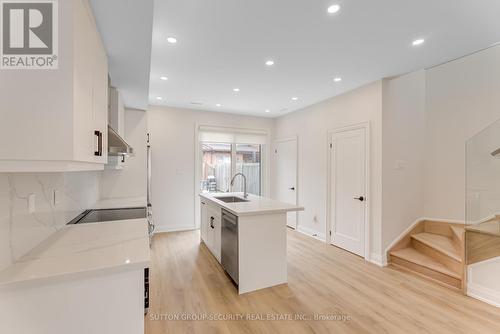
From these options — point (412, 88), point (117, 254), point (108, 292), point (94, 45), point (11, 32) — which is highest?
point (412, 88)

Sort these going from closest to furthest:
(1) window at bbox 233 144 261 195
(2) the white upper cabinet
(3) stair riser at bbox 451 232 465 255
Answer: (2) the white upper cabinet < (3) stair riser at bbox 451 232 465 255 < (1) window at bbox 233 144 261 195

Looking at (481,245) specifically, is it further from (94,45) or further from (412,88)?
(94,45)

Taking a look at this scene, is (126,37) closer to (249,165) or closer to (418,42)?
(418,42)

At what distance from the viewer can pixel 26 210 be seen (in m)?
1.27

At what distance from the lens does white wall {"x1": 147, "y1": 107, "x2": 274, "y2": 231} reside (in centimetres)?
464

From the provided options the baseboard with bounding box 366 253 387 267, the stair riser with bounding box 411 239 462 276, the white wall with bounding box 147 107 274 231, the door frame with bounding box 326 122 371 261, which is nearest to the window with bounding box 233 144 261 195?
the white wall with bounding box 147 107 274 231

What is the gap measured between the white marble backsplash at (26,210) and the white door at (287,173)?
400 centimetres

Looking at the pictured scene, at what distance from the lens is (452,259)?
8.99 feet

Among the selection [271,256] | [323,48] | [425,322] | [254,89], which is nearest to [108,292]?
[271,256]

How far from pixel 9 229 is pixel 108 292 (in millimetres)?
586

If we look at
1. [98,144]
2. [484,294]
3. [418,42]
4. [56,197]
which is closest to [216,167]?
[56,197]

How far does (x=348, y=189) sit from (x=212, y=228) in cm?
229

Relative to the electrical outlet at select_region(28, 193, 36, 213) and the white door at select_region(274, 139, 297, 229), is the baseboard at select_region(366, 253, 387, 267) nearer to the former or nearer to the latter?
the white door at select_region(274, 139, 297, 229)

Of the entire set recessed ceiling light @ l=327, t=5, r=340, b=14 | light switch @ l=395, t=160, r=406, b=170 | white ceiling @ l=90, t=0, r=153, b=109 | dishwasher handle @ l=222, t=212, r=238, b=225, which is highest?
recessed ceiling light @ l=327, t=5, r=340, b=14
